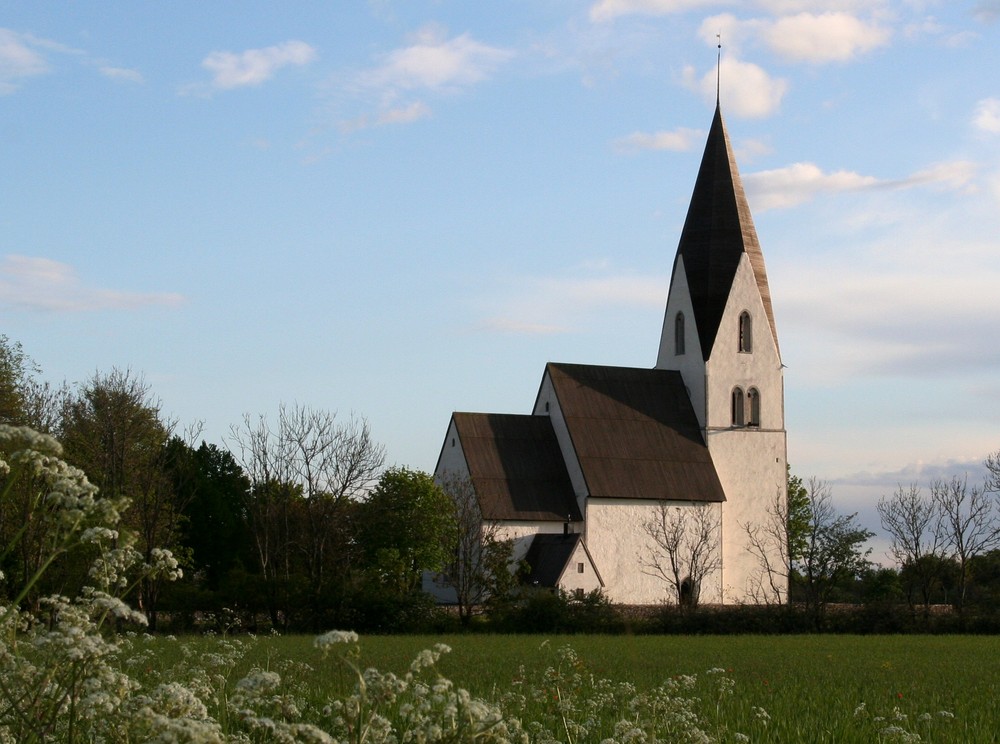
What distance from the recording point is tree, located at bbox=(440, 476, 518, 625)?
41.4m

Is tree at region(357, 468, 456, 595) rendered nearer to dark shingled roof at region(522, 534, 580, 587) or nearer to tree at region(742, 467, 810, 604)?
dark shingled roof at region(522, 534, 580, 587)

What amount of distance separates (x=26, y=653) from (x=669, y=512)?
44.9m

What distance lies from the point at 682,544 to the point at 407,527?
12.8 meters

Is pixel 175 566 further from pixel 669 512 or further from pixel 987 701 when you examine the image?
pixel 669 512

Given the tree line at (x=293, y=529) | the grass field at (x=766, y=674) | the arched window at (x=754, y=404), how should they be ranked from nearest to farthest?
the grass field at (x=766, y=674) → the tree line at (x=293, y=529) → the arched window at (x=754, y=404)

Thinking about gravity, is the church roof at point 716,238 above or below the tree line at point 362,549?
above

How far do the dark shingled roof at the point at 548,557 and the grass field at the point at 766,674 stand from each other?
12026mm

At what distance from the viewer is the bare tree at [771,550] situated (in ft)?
174

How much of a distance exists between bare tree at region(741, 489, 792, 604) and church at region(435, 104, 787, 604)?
0.10 m

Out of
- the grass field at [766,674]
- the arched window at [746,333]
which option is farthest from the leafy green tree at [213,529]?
the grass field at [766,674]

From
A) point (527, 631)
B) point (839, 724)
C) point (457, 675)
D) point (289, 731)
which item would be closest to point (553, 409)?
point (527, 631)

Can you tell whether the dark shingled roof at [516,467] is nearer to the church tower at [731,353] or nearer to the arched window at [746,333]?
the church tower at [731,353]

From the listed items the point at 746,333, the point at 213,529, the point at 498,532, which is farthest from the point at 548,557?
the point at 213,529

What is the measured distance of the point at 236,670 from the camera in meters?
16.4
